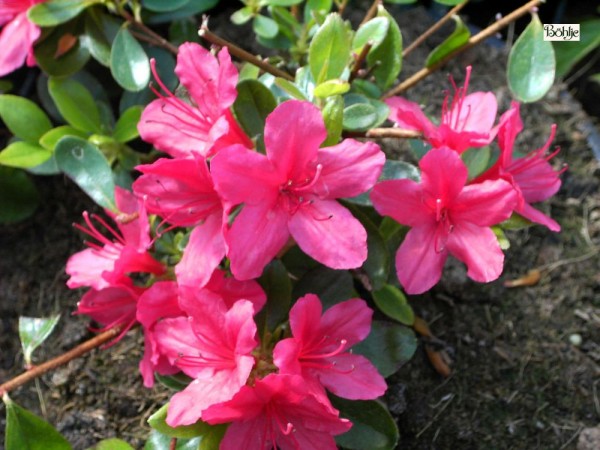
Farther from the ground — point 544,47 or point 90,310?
point 544,47

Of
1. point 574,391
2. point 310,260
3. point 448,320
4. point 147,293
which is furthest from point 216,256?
point 574,391

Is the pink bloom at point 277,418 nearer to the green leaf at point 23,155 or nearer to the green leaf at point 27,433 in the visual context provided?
the green leaf at point 27,433

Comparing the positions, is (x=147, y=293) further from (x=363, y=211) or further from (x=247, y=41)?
(x=247, y=41)

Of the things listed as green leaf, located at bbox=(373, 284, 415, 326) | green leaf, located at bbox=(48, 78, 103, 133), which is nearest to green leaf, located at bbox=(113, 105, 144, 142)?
green leaf, located at bbox=(48, 78, 103, 133)

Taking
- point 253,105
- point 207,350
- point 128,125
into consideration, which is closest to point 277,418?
point 207,350

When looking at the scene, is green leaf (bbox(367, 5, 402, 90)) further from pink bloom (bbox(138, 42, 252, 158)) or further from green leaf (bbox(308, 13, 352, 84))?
pink bloom (bbox(138, 42, 252, 158))
